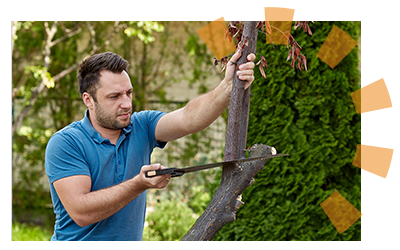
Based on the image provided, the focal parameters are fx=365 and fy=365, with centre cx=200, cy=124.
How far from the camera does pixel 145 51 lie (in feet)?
20.8

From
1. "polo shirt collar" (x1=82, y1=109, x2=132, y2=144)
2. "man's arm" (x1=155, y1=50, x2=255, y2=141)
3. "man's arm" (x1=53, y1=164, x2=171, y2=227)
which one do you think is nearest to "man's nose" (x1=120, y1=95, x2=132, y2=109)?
"polo shirt collar" (x1=82, y1=109, x2=132, y2=144)

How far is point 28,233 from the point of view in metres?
5.12

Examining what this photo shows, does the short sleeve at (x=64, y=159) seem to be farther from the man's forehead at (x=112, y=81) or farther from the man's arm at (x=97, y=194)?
the man's forehead at (x=112, y=81)

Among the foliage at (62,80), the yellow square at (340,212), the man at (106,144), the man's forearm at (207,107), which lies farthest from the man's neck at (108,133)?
the foliage at (62,80)

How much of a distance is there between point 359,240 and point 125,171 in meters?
2.18

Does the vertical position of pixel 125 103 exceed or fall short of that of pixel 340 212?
it exceeds it

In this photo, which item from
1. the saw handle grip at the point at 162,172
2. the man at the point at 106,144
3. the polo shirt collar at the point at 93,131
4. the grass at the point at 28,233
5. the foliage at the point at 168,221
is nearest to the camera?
the saw handle grip at the point at 162,172

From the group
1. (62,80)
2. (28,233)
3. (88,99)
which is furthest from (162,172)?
(62,80)

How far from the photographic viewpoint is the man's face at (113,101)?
224 cm

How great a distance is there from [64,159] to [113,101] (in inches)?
17.7

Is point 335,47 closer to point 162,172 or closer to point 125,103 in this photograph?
point 125,103

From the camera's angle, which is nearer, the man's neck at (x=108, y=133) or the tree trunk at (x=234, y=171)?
the tree trunk at (x=234, y=171)

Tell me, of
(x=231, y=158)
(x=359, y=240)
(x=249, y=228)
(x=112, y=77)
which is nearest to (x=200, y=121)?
(x=231, y=158)

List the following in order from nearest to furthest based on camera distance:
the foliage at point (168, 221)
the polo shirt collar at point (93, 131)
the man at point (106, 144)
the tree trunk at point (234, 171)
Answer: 1. the tree trunk at point (234, 171)
2. the man at point (106, 144)
3. the polo shirt collar at point (93, 131)
4. the foliage at point (168, 221)
